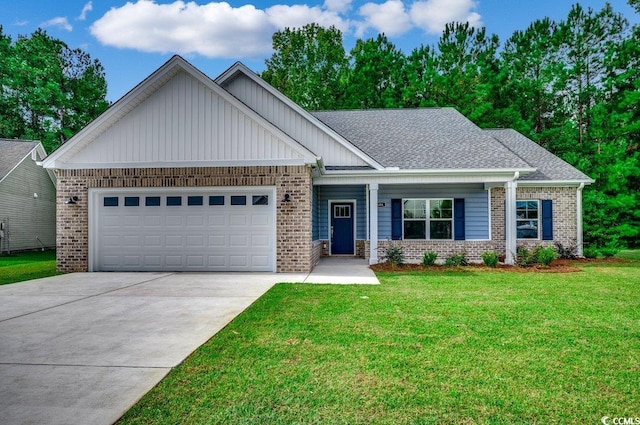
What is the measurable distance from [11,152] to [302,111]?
1822 cm

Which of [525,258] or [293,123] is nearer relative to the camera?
[525,258]

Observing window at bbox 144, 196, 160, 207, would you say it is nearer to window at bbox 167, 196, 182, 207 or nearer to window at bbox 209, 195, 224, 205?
window at bbox 167, 196, 182, 207

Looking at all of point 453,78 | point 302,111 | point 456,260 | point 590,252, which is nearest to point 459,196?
point 456,260

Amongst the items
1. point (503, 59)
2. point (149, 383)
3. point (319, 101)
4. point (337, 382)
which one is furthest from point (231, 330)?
point (503, 59)

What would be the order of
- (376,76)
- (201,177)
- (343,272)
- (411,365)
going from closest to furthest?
(411,365) < (343,272) < (201,177) < (376,76)

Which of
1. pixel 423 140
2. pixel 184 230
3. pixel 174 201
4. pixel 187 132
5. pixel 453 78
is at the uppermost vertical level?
pixel 453 78

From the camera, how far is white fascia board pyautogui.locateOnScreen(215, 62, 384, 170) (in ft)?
40.7

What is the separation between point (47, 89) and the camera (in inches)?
1144

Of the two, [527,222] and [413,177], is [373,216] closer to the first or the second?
[413,177]

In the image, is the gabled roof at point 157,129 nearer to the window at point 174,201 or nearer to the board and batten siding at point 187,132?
the board and batten siding at point 187,132

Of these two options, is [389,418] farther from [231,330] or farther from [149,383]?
[231,330]

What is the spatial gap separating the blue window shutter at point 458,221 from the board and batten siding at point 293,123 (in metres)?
3.92

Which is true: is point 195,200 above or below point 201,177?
below

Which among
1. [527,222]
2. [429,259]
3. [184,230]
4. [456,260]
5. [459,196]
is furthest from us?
[527,222]
